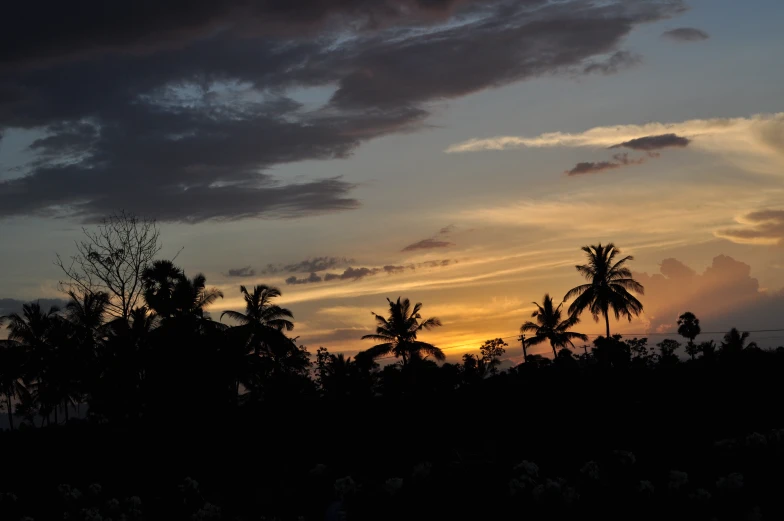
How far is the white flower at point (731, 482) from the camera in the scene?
1088 centimetres

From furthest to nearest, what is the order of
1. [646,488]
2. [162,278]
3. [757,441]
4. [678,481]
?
1. [162,278]
2. [757,441]
3. [646,488]
4. [678,481]

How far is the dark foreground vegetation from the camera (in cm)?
1208

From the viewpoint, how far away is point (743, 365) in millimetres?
21531

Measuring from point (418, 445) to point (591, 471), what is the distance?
8.78 metres

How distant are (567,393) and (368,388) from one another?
6.33 metres

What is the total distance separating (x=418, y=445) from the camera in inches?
805

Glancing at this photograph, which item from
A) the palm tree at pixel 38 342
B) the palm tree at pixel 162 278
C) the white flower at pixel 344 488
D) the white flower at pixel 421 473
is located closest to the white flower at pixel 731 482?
the white flower at pixel 421 473

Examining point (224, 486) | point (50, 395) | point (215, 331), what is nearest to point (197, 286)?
point (215, 331)

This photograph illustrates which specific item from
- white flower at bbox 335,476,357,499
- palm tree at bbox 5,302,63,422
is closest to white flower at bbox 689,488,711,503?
white flower at bbox 335,476,357,499

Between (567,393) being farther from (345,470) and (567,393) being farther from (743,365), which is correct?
(345,470)

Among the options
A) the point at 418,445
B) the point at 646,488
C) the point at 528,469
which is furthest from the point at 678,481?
the point at 418,445

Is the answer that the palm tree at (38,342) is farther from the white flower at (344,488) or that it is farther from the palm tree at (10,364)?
the white flower at (344,488)

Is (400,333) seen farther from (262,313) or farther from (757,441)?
(757,441)

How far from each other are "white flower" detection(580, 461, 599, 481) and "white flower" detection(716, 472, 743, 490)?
1791 mm
